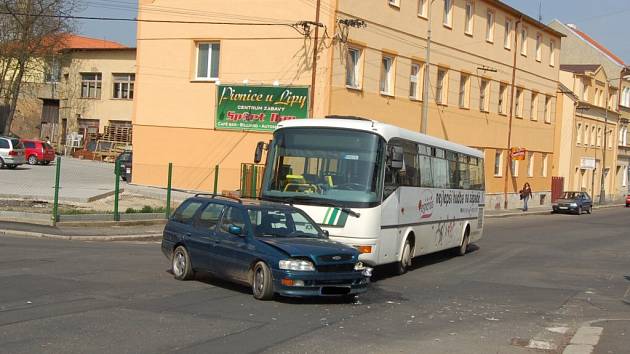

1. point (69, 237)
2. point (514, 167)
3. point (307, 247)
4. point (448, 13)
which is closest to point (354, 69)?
point (448, 13)

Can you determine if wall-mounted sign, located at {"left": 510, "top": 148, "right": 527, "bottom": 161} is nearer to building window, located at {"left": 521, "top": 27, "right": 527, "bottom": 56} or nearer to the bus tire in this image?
building window, located at {"left": 521, "top": 27, "right": 527, "bottom": 56}

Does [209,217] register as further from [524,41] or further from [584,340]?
[524,41]

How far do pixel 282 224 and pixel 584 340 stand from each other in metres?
4.81

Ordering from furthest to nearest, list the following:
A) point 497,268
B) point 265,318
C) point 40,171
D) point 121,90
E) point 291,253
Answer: point 121,90 → point 40,171 → point 497,268 → point 291,253 → point 265,318

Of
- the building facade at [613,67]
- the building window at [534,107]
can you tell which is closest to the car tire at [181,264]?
the building window at [534,107]

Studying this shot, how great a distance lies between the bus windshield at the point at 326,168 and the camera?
13703mm

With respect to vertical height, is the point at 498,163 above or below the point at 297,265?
above

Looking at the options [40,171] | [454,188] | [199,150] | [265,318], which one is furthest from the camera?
[40,171]

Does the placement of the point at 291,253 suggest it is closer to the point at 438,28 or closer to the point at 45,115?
the point at 438,28

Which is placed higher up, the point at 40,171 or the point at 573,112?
the point at 573,112

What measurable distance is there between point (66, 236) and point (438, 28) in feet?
82.1

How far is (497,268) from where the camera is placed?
17922mm

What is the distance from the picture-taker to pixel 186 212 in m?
13.4

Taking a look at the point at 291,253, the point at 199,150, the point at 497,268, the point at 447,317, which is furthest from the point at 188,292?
the point at 199,150
